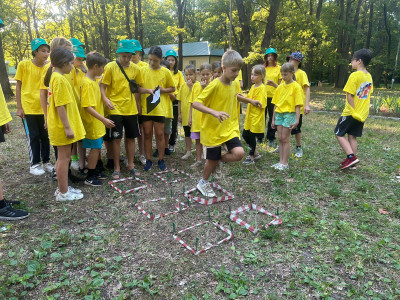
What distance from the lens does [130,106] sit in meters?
4.41

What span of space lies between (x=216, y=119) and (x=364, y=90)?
2841 mm

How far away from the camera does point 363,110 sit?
4.82 m

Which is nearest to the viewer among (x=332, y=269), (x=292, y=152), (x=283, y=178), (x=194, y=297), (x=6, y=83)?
(x=194, y=297)

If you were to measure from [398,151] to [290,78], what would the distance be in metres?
3.19

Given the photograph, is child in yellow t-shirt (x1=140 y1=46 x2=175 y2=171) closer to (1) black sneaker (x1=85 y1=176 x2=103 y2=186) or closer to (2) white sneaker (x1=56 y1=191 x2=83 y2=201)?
(1) black sneaker (x1=85 y1=176 x2=103 y2=186)

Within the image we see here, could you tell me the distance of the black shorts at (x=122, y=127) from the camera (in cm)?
436

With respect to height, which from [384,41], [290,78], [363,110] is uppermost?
[384,41]

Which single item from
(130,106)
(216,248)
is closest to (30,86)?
(130,106)

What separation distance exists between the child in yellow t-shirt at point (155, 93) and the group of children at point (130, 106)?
2cm

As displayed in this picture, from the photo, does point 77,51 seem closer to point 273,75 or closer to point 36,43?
point 36,43

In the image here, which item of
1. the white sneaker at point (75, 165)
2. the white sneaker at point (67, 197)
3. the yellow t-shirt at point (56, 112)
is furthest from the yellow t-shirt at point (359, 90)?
the white sneaker at point (75, 165)

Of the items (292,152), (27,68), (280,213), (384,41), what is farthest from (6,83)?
(384,41)

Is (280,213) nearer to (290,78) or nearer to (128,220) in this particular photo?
(128,220)

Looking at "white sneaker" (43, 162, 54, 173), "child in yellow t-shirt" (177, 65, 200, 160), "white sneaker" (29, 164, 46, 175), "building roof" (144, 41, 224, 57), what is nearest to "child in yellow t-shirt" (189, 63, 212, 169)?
"child in yellow t-shirt" (177, 65, 200, 160)
